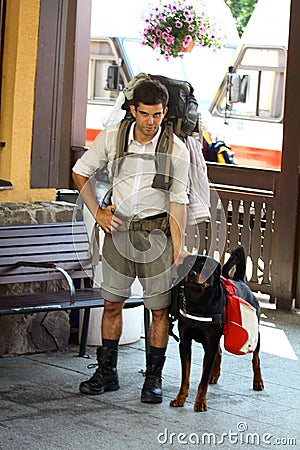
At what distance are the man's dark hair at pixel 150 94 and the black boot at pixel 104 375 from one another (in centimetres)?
144

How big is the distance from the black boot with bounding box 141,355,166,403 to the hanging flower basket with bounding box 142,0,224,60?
6.16 metres

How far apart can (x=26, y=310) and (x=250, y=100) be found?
7387mm

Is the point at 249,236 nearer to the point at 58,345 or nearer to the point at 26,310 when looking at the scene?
the point at 58,345

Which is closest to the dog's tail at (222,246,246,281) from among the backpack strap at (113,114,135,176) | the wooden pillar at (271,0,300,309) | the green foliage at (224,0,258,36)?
the backpack strap at (113,114,135,176)

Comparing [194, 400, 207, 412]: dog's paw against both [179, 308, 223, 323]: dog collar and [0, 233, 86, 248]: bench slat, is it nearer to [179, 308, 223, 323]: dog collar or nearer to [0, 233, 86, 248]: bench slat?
[179, 308, 223, 323]: dog collar

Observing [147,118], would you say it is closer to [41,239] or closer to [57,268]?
[57,268]

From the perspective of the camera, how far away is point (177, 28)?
441 inches

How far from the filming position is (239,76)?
1243 centimetres

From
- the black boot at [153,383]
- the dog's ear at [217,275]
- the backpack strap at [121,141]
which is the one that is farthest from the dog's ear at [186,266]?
the backpack strap at [121,141]

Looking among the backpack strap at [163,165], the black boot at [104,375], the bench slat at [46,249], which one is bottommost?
the black boot at [104,375]

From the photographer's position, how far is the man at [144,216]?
5484 millimetres

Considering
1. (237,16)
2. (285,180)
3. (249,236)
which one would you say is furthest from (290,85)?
(237,16)

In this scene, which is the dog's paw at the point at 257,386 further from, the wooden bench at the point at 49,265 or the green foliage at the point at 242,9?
the green foliage at the point at 242,9

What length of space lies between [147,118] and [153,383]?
1484 mm
